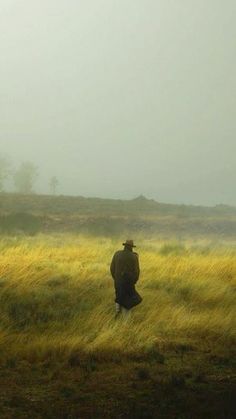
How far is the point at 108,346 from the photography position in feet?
31.2

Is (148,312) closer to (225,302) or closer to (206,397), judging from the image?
(225,302)

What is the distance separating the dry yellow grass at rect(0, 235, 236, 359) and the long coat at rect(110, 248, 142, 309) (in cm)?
40

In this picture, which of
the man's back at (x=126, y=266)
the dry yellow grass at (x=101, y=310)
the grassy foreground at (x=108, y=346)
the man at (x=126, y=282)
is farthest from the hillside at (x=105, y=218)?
the man at (x=126, y=282)

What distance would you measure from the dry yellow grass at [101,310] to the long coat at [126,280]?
0.40 metres

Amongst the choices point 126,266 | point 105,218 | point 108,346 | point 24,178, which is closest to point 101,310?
point 126,266

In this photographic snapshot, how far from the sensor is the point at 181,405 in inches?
268

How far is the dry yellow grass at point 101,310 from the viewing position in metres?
9.68

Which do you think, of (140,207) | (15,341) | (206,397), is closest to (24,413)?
Result: (206,397)

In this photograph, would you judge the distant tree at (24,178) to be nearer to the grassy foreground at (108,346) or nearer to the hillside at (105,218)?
the hillside at (105,218)

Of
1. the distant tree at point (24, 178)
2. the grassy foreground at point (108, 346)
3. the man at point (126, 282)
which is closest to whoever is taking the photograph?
the grassy foreground at point (108, 346)

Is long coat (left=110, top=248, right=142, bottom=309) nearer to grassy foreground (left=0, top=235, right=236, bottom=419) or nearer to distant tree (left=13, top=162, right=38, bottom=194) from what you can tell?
grassy foreground (left=0, top=235, right=236, bottom=419)

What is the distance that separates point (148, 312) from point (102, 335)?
94.9 inches

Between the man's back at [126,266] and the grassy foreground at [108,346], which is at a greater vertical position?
the man's back at [126,266]

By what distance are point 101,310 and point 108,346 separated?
7.17ft
